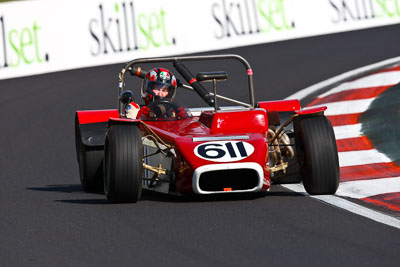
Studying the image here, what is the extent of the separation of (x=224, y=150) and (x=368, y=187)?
4.54 feet

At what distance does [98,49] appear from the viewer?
18.0 metres

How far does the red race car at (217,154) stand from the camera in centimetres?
710

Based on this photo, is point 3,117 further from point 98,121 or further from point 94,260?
point 94,260

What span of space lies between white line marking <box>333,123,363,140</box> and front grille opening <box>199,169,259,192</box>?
3.23 metres

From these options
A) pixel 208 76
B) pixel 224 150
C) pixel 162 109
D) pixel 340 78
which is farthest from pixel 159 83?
pixel 340 78

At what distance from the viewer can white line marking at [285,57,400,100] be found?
558 inches

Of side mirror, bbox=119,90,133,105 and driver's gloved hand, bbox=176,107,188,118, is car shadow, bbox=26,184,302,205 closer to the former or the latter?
driver's gloved hand, bbox=176,107,188,118

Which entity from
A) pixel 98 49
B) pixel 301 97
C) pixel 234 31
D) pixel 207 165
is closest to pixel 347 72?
pixel 301 97

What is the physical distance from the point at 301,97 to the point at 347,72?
2.22 metres

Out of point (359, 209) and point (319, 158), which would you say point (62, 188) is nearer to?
point (319, 158)

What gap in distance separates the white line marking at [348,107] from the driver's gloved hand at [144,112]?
12.4 ft

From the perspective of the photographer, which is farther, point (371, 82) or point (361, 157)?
point (371, 82)

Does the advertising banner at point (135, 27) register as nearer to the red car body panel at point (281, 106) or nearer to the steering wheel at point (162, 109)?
the red car body panel at point (281, 106)

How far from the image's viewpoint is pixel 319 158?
730 centimetres
